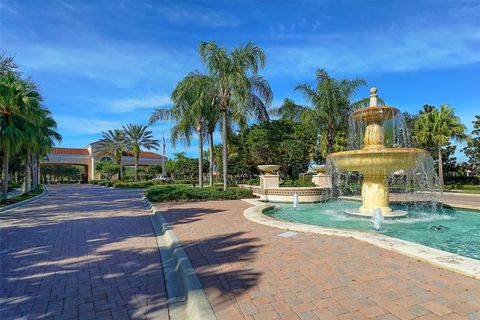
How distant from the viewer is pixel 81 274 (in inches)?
217

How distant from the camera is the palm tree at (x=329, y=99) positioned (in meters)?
23.6

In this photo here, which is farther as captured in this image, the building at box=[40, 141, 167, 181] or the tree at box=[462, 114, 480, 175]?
the building at box=[40, 141, 167, 181]

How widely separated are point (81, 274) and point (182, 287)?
1912 millimetres

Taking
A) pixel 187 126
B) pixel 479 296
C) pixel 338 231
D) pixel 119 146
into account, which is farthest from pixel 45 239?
pixel 119 146

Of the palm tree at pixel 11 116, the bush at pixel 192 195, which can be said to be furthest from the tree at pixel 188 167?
the bush at pixel 192 195

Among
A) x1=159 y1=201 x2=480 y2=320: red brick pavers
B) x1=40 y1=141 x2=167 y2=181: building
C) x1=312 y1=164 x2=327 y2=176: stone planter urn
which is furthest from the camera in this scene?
x1=40 y1=141 x2=167 y2=181: building

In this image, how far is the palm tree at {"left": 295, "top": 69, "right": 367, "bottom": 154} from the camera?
77.4 ft

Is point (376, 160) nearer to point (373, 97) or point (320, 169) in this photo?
point (373, 97)

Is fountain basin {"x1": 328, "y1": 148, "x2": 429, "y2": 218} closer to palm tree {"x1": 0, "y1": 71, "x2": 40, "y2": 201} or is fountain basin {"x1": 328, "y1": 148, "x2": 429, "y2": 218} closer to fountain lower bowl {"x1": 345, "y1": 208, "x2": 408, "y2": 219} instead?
fountain lower bowl {"x1": 345, "y1": 208, "x2": 408, "y2": 219}

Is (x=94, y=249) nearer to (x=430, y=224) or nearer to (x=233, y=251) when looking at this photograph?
(x=233, y=251)

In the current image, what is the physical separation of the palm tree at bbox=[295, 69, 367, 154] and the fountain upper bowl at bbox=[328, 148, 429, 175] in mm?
12847

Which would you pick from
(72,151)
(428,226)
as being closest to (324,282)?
(428,226)

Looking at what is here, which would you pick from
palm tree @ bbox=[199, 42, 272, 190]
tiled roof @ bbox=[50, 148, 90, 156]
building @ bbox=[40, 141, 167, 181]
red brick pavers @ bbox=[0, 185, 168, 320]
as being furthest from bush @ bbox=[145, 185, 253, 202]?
tiled roof @ bbox=[50, 148, 90, 156]

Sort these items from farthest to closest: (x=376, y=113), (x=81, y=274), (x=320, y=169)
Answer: (x=320, y=169), (x=376, y=113), (x=81, y=274)
